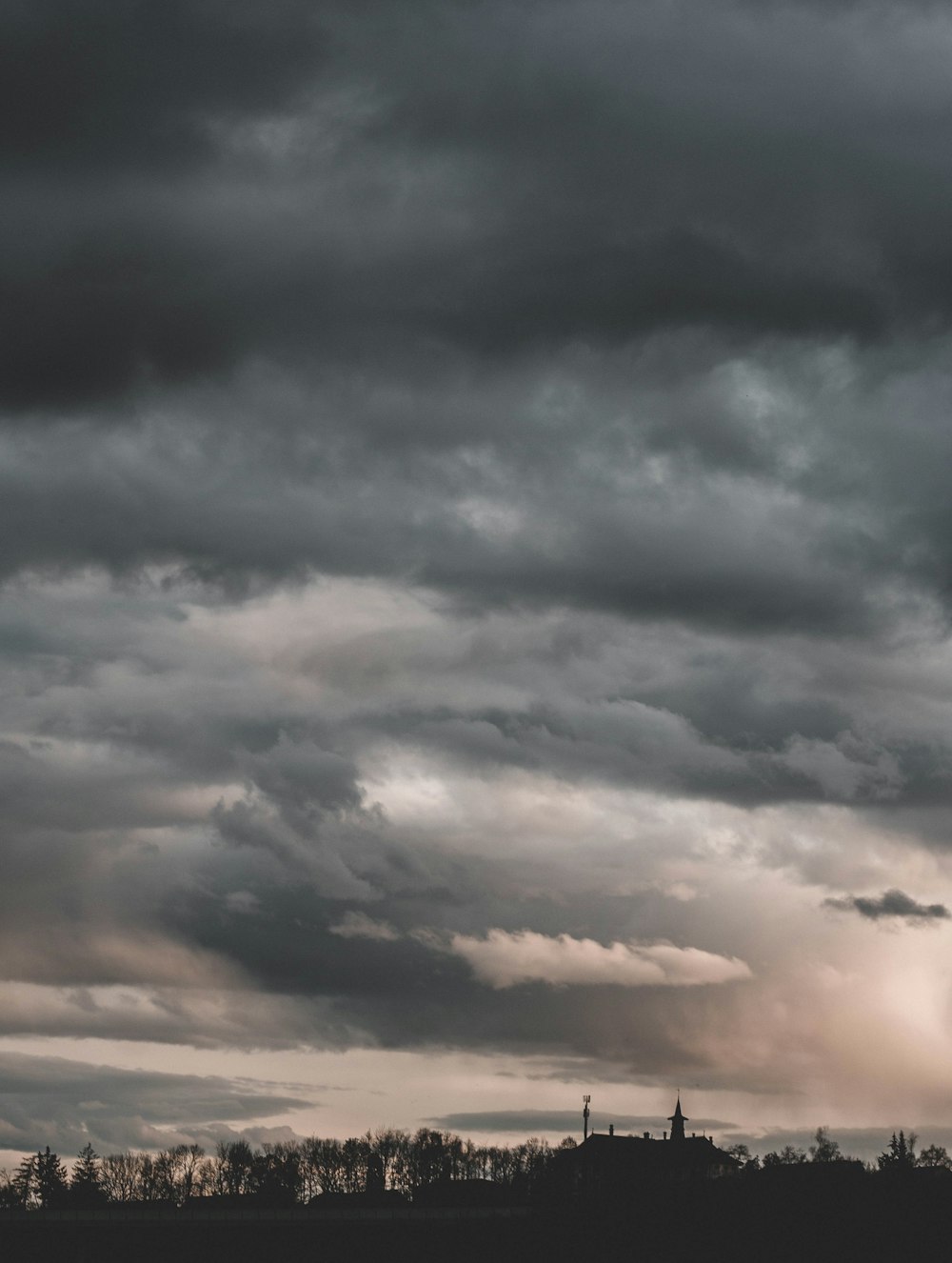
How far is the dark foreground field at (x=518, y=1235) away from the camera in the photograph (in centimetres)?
14112

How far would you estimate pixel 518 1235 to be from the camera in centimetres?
15088

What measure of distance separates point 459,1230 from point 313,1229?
13803 millimetres

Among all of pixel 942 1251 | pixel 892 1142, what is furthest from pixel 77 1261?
pixel 892 1142

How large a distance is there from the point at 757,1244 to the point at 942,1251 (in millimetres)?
17105

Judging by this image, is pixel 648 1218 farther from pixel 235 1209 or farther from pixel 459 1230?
pixel 235 1209

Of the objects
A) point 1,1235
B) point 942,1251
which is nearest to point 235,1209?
Answer: point 1,1235

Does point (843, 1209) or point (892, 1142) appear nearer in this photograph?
point (843, 1209)

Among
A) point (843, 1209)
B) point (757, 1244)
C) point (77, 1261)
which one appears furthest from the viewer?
point (843, 1209)

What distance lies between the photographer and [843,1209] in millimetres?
162500

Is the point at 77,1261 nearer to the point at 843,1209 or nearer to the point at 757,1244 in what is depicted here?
the point at 757,1244

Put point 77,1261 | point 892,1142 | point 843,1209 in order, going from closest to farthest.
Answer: point 77,1261 < point 843,1209 < point 892,1142

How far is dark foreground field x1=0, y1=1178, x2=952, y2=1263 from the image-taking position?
463 ft

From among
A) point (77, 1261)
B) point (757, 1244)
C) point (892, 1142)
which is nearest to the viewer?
point (77, 1261)

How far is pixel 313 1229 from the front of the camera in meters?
151
